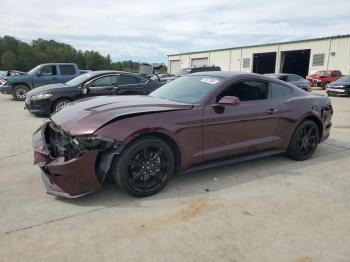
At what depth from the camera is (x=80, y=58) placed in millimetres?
80062

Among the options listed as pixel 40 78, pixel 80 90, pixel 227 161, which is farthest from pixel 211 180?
pixel 40 78

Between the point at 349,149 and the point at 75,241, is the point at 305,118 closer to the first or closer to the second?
the point at 349,149

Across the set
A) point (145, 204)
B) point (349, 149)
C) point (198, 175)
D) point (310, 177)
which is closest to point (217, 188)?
point (198, 175)

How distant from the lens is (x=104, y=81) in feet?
34.0

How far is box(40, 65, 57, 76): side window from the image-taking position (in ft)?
49.1

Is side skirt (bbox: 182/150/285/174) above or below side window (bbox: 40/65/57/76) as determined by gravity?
below

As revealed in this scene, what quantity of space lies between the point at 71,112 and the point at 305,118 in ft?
12.4

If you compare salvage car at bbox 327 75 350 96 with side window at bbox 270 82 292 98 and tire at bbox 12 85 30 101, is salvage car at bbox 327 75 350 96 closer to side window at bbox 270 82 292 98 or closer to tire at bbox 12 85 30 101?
side window at bbox 270 82 292 98

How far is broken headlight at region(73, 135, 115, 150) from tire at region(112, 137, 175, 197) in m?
0.21

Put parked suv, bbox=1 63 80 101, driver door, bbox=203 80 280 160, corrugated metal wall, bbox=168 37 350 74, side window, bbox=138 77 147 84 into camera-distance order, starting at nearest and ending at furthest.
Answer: driver door, bbox=203 80 280 160 → side window, bbox=138 77 147 84 → parked suv, bbox=1 63 80 101 → corrugated metal wall, bbox=168 37 350 74

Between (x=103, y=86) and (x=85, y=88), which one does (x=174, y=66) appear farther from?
(x=85, y=88)

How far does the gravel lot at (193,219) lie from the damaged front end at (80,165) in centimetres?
22

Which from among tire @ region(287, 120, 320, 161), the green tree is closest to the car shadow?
tire @ region(287, 120, 320, 161)

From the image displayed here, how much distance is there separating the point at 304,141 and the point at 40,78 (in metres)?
12.6
